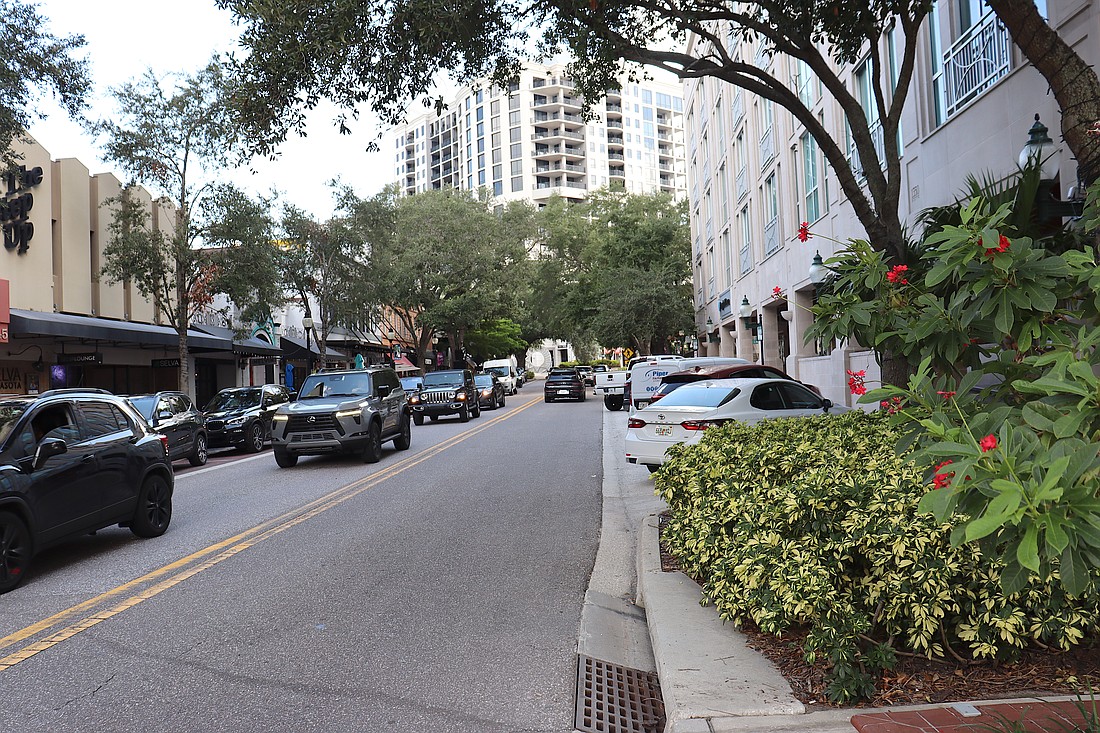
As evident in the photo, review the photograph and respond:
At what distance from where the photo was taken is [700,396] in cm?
1192

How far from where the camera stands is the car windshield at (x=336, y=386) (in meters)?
16.4

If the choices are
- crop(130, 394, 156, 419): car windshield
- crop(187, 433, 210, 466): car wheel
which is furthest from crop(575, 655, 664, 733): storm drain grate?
crop(187, 433, 210, 466): car wheel

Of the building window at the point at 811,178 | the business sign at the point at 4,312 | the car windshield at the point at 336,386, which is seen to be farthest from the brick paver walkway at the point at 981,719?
the business sign at the point at 4,312

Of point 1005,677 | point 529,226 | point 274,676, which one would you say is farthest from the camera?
point 529,226

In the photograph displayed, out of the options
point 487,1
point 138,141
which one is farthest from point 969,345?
point 138,141

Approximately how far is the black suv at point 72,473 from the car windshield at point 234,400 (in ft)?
38.3

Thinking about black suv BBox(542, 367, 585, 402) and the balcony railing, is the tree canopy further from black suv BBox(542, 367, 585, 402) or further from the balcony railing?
black suv BBox(542, 367, 585, 402)

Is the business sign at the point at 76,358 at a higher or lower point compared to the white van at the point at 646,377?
higher

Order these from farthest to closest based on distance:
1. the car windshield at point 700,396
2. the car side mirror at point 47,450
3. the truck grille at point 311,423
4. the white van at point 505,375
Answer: the white van at point 505,375
the truck grille at point 311,423
the car windshield at point 700,396
the car side mirror at point 47,450

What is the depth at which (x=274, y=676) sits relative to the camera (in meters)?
4.70

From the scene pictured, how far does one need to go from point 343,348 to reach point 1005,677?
157 feet

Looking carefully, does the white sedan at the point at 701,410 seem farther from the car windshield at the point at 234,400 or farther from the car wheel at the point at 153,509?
the car windshield at the point at 234,400

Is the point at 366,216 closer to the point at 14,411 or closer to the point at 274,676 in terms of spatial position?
the point at 14,411

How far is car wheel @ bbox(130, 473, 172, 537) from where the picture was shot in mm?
8797
